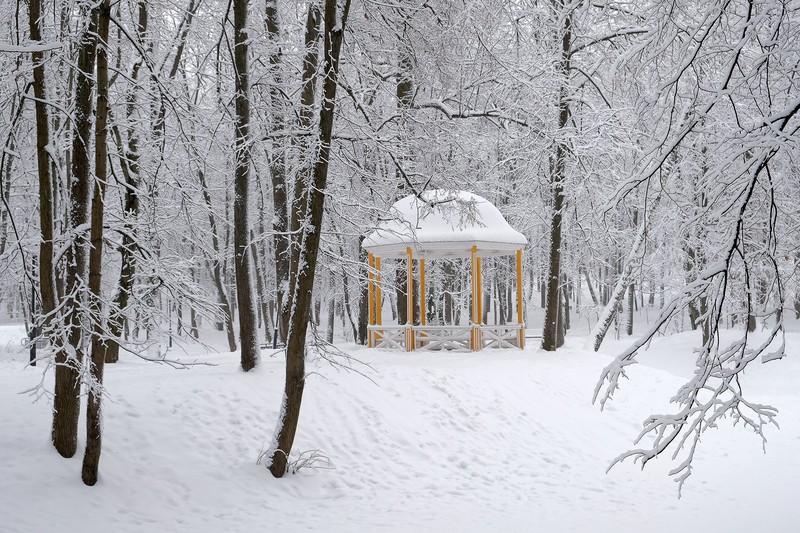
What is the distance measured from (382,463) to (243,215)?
13.4 feet

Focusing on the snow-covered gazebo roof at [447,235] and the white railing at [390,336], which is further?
the white railing at [390,336]

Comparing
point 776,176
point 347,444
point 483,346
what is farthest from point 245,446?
point 483,346

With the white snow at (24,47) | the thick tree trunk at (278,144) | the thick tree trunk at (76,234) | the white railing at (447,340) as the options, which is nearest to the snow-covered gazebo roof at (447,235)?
the white railing at (447,340)

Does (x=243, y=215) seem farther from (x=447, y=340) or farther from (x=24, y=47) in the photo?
(x=447, y=340)

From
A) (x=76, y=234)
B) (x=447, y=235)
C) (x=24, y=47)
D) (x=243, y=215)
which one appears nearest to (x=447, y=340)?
(x=447, y=235)

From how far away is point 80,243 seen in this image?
6938mm

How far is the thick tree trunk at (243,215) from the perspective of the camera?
32.6 ft

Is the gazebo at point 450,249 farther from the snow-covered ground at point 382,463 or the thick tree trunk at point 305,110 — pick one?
the thick tree trunk at point 305,110

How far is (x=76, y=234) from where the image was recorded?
6.64 meters

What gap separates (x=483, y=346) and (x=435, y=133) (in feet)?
20.6

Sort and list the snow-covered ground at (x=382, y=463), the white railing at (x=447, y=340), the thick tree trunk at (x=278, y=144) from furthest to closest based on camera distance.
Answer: the white railing at (x=447, y=340), the thick tree trunk at (x=278, y=144), the snow-covered ground at (x=382, y=463)

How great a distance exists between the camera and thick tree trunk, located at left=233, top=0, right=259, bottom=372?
993 cm

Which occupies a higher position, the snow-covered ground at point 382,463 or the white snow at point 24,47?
the white snow at point 24,47

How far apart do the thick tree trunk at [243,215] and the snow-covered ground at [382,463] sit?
0.49 meters
